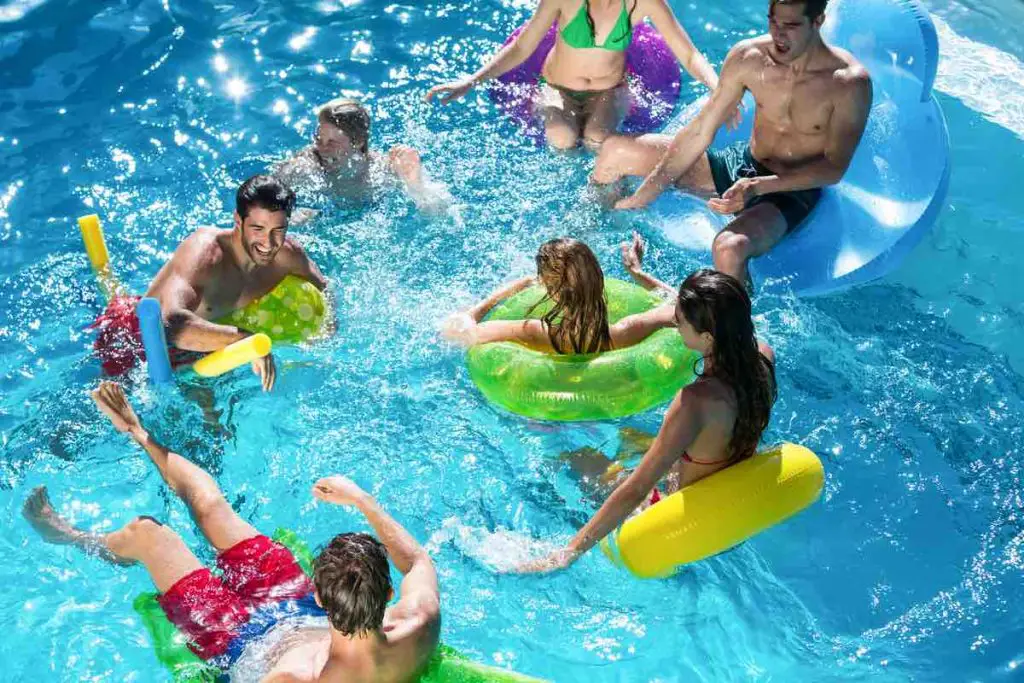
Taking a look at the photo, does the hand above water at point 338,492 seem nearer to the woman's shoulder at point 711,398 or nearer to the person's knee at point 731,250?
the woman's shoulder at point 711,398

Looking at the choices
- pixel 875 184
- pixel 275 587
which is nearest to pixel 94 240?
pixel 275 587

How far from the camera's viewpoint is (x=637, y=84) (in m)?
6.46

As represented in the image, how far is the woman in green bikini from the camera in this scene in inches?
241

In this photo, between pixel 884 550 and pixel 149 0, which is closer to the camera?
pixel 884 550

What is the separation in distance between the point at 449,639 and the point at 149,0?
5288mm

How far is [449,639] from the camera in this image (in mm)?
4117

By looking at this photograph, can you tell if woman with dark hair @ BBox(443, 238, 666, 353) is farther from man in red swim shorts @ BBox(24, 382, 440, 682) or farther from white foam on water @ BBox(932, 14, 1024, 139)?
white foam on water @ BBox(932, 14, 1024, 139)

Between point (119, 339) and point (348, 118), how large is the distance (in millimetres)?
1767

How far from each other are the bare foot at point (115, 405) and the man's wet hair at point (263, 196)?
3.06 feet

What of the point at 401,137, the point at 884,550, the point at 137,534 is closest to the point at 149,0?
the point at 401,137

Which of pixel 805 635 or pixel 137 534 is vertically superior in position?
pixel 137 534

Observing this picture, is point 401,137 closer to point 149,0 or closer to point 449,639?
point 149,0

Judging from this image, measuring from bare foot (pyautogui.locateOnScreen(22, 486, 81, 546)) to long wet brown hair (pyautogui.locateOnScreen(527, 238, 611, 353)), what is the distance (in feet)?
6.73

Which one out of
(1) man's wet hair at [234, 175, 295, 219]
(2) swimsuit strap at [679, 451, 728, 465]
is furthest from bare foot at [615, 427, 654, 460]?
(1) man's wet hair at [234, 175, 295, 219]
